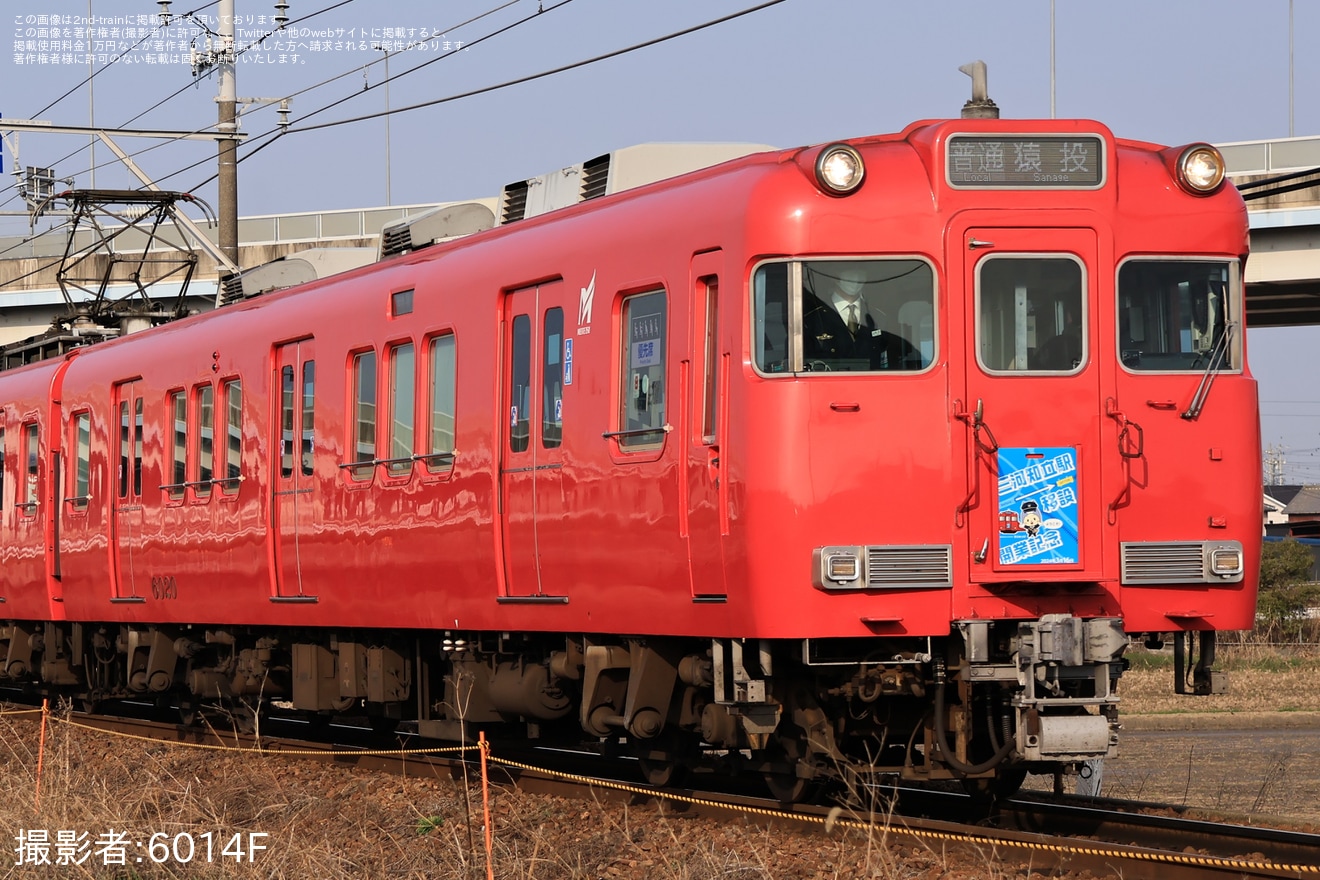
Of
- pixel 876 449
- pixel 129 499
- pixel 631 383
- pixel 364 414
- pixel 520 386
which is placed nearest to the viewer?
pixel 876 449

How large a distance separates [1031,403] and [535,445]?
2991 mm

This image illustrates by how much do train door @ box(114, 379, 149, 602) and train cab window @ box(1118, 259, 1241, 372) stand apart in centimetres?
953

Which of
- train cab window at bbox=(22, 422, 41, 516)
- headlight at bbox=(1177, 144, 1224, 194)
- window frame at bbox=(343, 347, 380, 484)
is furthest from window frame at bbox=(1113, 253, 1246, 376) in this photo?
train cab window at bbox=(22, 422, 41, 516)

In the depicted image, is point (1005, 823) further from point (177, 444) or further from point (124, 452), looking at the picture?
point (124, 452)

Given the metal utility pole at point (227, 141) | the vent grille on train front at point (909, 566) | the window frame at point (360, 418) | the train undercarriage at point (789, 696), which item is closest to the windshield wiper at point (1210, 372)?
the train undercarriage at point (789, 696)

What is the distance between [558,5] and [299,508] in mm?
5245

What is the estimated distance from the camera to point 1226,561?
9156 mm

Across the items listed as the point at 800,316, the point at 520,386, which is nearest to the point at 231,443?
the point at 520,386

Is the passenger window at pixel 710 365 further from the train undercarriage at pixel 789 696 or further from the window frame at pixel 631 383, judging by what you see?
the train undercarriage at pixel 789 696

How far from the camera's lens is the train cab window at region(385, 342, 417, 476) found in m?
12.0

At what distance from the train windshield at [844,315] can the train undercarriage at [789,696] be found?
1323mm

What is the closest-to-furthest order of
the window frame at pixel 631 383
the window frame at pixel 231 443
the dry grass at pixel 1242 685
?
the window frame at pixel 631 383 → the window frame at pixel 231 443 → the dry grass at pixel 1242 685

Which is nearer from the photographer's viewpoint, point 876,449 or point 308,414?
point 876,449

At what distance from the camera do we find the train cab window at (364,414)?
12453 millimetres
